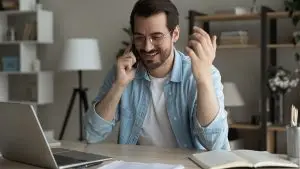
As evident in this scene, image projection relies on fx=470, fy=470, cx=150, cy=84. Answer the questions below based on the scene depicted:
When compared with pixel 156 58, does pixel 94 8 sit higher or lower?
higher

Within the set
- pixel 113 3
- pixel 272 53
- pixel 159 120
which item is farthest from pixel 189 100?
pixel 113 3

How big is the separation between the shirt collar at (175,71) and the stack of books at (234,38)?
188 centimetres

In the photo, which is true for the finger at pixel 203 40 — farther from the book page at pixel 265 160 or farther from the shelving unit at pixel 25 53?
the shelving unit at pixel 25 53

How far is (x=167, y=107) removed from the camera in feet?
6.39

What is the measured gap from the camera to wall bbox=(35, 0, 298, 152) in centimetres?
408

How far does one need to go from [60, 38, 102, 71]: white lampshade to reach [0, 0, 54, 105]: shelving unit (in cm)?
64

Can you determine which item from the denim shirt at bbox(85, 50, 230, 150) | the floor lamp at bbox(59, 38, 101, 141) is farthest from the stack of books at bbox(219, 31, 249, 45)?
the denim shirt at bbox(85, 50, 230, 150)

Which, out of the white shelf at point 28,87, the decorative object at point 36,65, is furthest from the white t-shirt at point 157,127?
the decorative object at point 36,65

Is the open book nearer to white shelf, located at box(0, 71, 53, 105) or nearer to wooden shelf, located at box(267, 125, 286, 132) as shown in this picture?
wooden shelf, located at box(267, 125, 286, 132)

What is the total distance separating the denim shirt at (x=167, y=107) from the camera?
1899mm

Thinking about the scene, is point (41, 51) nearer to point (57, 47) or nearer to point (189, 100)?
point (57, 47)

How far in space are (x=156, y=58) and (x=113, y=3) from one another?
303cm

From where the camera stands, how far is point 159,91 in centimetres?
202

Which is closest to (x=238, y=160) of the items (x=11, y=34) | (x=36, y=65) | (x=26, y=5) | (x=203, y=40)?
(x=203, y=40)
